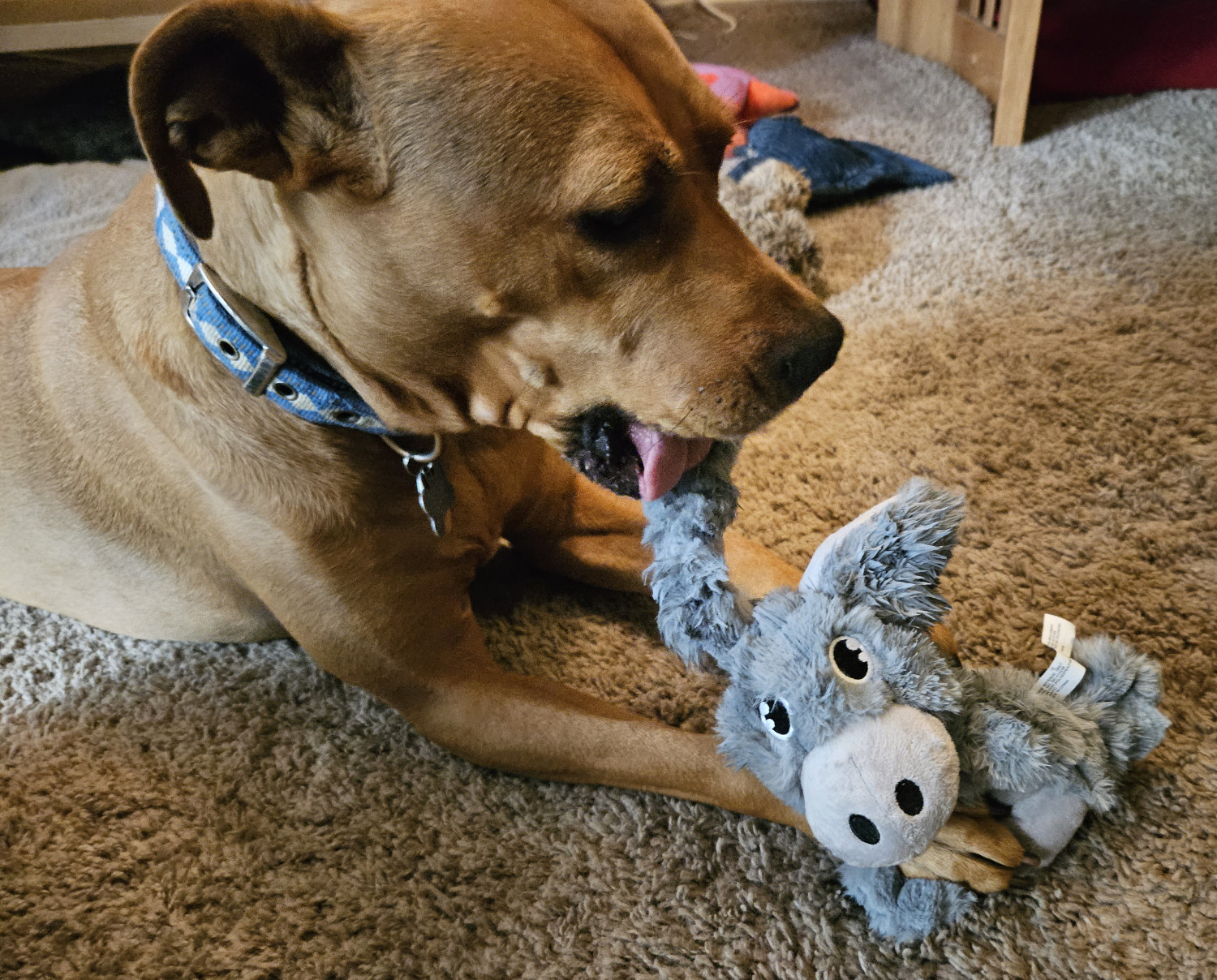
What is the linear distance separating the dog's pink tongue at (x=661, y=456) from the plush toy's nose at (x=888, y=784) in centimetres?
35

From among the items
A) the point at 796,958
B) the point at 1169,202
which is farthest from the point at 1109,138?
the point at 796,958

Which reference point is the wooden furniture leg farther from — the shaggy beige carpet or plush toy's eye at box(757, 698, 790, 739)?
plush toy's eye at box(757, 698, 790, 739)

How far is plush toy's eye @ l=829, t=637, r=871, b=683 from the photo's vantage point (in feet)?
3.33

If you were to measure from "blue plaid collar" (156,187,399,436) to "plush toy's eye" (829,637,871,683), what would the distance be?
2.00 ft

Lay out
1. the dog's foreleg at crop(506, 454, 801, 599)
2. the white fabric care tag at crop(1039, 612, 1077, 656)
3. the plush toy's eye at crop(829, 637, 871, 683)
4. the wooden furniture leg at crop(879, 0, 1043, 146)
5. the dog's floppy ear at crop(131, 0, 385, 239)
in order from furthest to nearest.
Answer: the wooden furniture leg at crop(879, 0, 1043, 146), the dog's foreleg at crop(506, 454, 801, 599), the white fabric care tag at crop(1039, 612, 1077, 656), the plush toy's eye at crop(829, 637, 871, 683), the dog's floppy ear at crop(131, 0, 385, 239)

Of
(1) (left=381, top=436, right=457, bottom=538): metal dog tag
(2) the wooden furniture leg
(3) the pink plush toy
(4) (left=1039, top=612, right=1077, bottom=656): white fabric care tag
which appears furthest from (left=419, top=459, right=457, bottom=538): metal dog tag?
(2) the wooden furniture leg

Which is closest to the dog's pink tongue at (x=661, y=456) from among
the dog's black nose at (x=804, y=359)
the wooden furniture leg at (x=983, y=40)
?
the dog's black nose at (x=804, y=359)

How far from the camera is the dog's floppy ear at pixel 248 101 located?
2.84ft

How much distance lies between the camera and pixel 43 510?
4.63 feet

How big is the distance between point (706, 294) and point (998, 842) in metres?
0.67

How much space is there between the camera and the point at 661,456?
43.4 inches

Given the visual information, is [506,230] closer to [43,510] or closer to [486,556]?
[486,556]

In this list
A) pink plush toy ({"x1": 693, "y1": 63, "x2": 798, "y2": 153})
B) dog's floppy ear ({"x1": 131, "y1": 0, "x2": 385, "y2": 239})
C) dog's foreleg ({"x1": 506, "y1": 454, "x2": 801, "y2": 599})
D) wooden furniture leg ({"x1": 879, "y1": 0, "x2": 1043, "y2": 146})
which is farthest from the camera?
pink plush toy ({"x1": 693, "y1": 63, "x2": 798, "y2": 153})

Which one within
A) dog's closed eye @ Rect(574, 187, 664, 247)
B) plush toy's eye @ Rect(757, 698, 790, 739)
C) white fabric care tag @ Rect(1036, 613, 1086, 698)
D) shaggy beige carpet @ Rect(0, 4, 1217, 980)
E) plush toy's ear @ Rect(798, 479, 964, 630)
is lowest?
shaggy beige carpet @ Rect(0, 4, 1217, 980)
